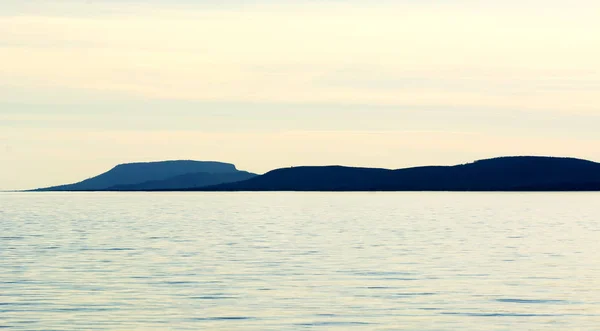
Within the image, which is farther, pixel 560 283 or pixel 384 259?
pixel 384 259

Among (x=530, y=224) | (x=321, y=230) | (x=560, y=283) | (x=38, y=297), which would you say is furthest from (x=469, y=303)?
(x=530, y=224)

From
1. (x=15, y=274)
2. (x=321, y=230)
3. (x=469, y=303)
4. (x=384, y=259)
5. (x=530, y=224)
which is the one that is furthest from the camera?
(x=530, y=224)

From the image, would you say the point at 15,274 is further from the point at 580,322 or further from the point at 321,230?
the point at 321,230

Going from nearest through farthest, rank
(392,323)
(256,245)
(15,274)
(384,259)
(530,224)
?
(392,323) → (15,274) → (384,259) → (256,245) → (530,224)

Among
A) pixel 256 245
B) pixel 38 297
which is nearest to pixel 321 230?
pixel 256 245

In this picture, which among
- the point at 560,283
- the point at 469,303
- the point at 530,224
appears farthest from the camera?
the point at 530,224

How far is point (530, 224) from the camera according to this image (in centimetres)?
8875

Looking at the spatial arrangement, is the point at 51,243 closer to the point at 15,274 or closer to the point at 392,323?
the point at 15,274

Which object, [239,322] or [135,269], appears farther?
[135,269]

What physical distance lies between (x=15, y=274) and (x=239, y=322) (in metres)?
15.9

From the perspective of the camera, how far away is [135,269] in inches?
1747

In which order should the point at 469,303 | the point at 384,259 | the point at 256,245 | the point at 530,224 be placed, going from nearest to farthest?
1. the point at 469,303
2. the point at 384,259
3. the point at 256,245
4. the point at 530,224

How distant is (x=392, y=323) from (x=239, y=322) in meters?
4.06

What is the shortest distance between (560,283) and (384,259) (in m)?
11.9
